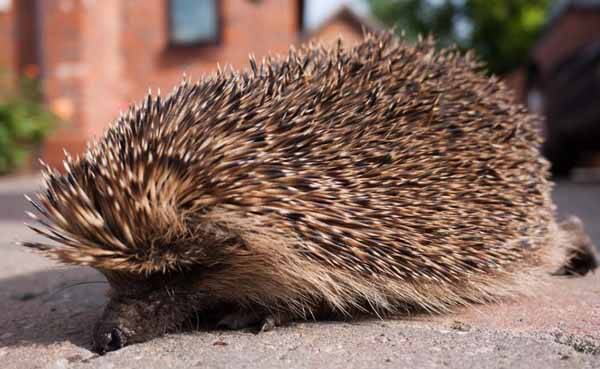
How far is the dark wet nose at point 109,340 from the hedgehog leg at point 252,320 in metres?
0.46

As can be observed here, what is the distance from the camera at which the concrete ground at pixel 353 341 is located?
236 centimetres

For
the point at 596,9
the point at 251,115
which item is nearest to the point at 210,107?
the point at 251,115

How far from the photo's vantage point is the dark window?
13344mm

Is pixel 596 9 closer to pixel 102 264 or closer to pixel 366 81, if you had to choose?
pixel 366 81

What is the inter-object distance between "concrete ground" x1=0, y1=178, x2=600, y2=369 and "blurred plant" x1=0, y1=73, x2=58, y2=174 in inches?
341

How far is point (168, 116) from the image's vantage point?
8.80 feet

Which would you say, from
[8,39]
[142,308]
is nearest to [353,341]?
[142,308]

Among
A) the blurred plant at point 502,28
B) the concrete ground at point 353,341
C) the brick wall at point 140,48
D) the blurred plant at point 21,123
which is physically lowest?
the concrete ground at point 353,341

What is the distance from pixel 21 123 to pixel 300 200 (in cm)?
1008

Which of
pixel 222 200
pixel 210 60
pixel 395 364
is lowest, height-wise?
pixel 395 364

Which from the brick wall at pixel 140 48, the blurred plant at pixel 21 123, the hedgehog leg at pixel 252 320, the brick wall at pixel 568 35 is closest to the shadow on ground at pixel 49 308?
the hedgehog leg at pixel 252 320

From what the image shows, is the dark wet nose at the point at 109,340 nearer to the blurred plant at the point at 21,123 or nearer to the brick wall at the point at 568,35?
the blurred plant at the point at 21,123

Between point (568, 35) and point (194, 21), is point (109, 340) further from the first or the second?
point (568, 35)

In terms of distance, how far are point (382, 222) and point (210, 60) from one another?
10904mm
